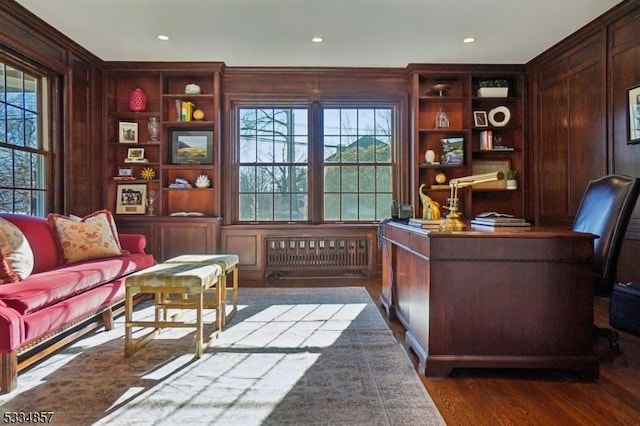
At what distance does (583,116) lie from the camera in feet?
13.2

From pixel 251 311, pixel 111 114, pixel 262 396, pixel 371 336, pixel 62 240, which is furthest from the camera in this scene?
pixel 111 114

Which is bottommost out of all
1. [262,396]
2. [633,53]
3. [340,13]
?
[262,396]

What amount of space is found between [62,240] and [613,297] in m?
4.08

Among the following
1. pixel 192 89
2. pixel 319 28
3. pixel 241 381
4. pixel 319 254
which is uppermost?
pixel 319 28

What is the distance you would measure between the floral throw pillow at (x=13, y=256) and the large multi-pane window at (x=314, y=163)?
2.68m

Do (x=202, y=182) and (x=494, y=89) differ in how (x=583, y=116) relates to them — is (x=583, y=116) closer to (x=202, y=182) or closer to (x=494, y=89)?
(x=494, y=89)

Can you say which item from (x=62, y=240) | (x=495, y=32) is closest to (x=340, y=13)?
(x=495, y=32)

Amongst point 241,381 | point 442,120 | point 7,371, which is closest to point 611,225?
point 241,381

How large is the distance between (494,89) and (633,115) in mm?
1784

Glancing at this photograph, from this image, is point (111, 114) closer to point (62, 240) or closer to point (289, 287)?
point (62, 240)

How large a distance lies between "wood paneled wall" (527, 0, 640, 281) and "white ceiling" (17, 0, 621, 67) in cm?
20

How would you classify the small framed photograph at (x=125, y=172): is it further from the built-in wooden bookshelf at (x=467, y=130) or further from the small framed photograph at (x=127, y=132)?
the built-in wooden bookshelf at (x=467, y=130)

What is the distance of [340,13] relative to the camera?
3506mm

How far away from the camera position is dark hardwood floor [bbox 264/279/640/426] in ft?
5.70
